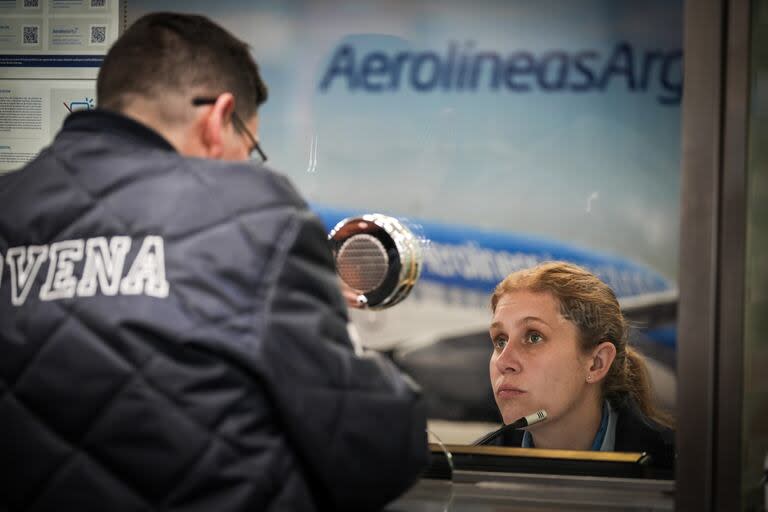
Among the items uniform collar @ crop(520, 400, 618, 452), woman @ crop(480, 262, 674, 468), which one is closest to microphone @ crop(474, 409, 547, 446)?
woman @ crop(480, 262, 674, 468)

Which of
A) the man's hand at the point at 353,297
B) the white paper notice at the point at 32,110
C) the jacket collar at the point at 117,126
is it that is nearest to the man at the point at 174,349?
the jacket collar at the point at 117,126

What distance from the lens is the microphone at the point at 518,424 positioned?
2189mm

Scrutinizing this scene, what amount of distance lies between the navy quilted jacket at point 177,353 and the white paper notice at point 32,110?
1162 millimetres

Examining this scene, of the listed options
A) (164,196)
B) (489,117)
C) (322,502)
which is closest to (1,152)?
(489,117)

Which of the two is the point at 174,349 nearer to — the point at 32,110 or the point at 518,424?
the point at 518,424

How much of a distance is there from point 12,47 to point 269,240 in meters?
1.51

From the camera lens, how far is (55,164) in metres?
1.30

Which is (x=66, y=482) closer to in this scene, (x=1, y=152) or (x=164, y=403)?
(x=164, y=403)

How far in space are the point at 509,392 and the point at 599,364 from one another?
215mm

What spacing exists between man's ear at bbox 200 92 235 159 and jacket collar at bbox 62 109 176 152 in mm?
86

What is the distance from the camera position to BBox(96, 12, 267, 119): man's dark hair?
1355 millimetres

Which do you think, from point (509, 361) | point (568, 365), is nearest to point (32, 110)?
point (509, 361)

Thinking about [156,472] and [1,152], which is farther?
[1,152]

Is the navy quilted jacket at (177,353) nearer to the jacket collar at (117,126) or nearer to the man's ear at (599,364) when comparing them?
the jacket collar at (117,126)
